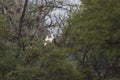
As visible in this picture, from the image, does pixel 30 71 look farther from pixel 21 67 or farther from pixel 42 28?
pixel 42 28

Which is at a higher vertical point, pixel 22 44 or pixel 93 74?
pixel 22 44

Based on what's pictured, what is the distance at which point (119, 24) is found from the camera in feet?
31.2

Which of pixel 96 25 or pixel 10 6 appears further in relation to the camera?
pixel 10 6

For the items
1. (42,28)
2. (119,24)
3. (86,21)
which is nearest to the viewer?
(119,24)

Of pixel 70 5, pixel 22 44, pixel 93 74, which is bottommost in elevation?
pixel 93 74

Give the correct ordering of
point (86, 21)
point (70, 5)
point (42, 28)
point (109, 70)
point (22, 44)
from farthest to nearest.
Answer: point (42, 28) → point (70, 5) → point (22, 44) → point (109, 70) → point (86, 21)

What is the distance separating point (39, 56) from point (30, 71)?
806 millimetres

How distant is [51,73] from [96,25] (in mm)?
2650

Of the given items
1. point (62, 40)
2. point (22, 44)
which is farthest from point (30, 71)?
point (62, 40)

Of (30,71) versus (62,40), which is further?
(62,40)

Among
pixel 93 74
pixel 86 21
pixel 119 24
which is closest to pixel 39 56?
pixel 93 74

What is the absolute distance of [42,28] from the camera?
15.2 m

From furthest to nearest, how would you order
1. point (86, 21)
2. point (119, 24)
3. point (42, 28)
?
point (42, 28), point (86, 21), point (119, 24)

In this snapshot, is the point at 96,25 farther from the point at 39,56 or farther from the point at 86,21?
the point at 39,56
